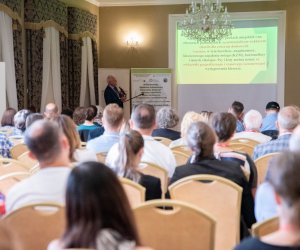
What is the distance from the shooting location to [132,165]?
2.80 m

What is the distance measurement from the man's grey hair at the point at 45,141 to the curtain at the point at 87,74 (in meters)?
7.71

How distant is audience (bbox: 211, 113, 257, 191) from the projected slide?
7.14 m

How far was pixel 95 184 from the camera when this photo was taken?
1.45m

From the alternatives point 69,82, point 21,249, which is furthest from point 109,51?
point 21,249

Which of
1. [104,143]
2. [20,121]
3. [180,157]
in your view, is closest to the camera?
[180,157]

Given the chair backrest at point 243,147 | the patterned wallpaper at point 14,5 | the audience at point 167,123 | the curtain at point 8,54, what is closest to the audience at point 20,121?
the audience at point 167,123

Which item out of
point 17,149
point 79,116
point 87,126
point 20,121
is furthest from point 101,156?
point 79,116

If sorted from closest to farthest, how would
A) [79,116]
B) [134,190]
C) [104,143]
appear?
[134,190] < [104,143] < [79,116]

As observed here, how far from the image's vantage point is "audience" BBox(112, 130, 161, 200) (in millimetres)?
2781

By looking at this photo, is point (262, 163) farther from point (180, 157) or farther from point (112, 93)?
point (112, 93)

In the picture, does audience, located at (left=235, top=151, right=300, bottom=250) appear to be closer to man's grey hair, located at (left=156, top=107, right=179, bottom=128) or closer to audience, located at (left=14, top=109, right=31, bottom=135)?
man's grey hair, located at (left=156, top=107, right=179, bottom=128)

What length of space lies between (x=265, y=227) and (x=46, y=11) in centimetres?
750

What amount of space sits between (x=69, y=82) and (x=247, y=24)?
4.11 m

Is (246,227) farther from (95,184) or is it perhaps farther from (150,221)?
(95,184)
